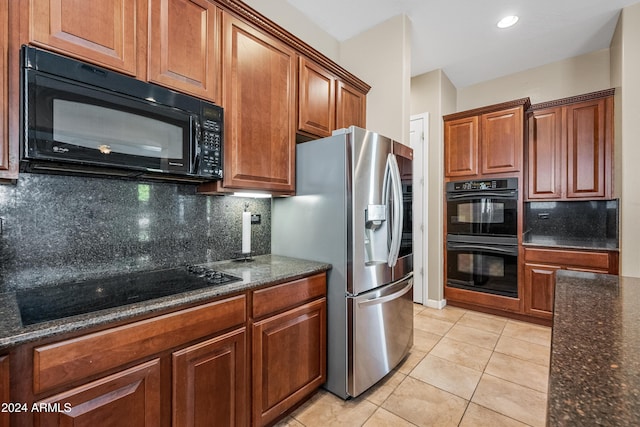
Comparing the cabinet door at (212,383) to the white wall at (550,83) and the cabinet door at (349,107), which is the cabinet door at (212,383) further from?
the white wall at (550,83)

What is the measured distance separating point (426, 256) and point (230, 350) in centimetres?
285

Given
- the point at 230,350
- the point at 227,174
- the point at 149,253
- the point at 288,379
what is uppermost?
the point at 227,174

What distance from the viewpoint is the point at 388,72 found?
2.61 m

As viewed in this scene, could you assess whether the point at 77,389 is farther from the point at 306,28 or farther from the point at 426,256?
the point at 426,256

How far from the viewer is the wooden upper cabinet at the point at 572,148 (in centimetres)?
286

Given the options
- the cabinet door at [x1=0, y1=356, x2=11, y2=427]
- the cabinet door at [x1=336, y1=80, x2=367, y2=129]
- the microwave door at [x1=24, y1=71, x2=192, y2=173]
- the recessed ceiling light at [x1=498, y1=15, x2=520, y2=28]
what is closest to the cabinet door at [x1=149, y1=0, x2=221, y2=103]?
the microwave door at [x1=24, y1=71, x2=192, y2=173]

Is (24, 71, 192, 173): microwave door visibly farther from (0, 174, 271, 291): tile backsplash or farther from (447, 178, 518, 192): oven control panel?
(447, 178, 518, 192): oven control panel

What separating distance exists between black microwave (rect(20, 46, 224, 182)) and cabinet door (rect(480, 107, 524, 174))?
302 cm

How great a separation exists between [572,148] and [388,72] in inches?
85.7

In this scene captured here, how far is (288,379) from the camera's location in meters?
1.61

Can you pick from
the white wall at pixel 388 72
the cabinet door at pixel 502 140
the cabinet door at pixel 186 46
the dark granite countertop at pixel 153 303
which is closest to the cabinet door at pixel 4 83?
the cabinet door at pixel 186 46

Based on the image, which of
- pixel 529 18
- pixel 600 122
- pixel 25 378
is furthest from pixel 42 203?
pixel 600 122

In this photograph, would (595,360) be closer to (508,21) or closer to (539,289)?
(539,289)

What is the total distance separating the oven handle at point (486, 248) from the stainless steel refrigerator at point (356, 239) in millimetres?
1626
